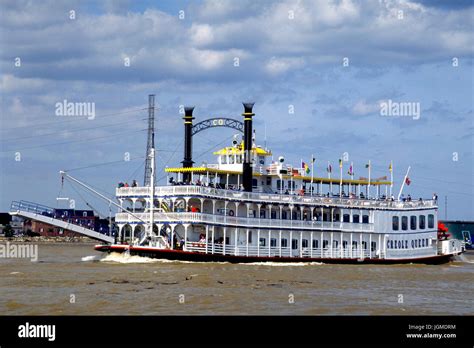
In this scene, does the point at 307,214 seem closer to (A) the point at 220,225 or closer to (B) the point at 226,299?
(A) the point at 220,225

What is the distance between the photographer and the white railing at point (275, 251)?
193 feet

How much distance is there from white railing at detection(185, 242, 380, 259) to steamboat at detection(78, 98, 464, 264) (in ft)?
0.23

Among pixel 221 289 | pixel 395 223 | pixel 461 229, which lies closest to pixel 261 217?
pixel 395 223

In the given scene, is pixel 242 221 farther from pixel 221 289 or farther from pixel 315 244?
pixel 221 289

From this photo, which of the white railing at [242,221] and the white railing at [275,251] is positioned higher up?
the white railing at [242,221]

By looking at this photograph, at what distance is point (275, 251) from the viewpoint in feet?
205

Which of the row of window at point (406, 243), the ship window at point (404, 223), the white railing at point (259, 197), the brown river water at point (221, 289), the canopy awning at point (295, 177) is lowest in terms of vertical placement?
the brown river water at point (221, 289)

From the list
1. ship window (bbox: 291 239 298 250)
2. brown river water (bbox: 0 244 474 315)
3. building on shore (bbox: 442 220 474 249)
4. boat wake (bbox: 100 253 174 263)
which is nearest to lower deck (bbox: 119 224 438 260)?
ship window (bbox: 291 239 298 250)

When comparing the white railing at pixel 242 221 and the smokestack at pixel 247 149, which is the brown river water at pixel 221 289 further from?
the smokestack at pixel 247 149

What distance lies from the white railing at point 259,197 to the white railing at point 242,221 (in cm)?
134

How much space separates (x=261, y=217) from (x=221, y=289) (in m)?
22.0

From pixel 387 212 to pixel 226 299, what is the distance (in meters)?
33.6

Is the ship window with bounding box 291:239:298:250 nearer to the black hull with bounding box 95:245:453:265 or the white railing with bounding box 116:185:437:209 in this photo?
the black hull with bounding box 95:245:453:265

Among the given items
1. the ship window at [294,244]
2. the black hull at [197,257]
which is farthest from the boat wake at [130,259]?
the ship window at [294,244]
